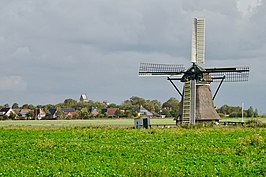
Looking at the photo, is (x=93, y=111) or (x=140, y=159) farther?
(x=93, y=111)

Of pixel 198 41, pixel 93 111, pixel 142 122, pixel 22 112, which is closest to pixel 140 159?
pixel 142 122

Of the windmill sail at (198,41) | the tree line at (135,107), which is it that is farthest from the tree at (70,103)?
the windmill sail at (198,41)

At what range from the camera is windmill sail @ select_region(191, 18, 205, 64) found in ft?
182

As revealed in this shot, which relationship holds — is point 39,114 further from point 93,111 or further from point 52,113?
point 93,111

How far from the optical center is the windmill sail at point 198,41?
182 ft

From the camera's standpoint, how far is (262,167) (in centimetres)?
1769

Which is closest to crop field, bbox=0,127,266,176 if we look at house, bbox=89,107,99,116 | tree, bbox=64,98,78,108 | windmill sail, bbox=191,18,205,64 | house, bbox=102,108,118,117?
windmill sail, bbox=191,18,205,64

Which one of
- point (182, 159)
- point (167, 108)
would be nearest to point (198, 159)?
point (182, 159)

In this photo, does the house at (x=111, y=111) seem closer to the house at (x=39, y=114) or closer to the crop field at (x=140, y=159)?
the house at (x=39, y=114)

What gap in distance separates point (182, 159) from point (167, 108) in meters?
95.4

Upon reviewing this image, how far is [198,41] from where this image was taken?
5659 cm

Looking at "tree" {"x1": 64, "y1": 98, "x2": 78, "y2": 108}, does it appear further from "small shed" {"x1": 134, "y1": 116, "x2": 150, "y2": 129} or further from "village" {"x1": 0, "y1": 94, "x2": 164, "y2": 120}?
"small shed" {"x1": 134, "y1": 116, "x2": 150, "y2": 129}

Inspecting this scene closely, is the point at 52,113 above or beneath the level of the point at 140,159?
above

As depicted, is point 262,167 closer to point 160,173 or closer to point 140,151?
point 160,173
